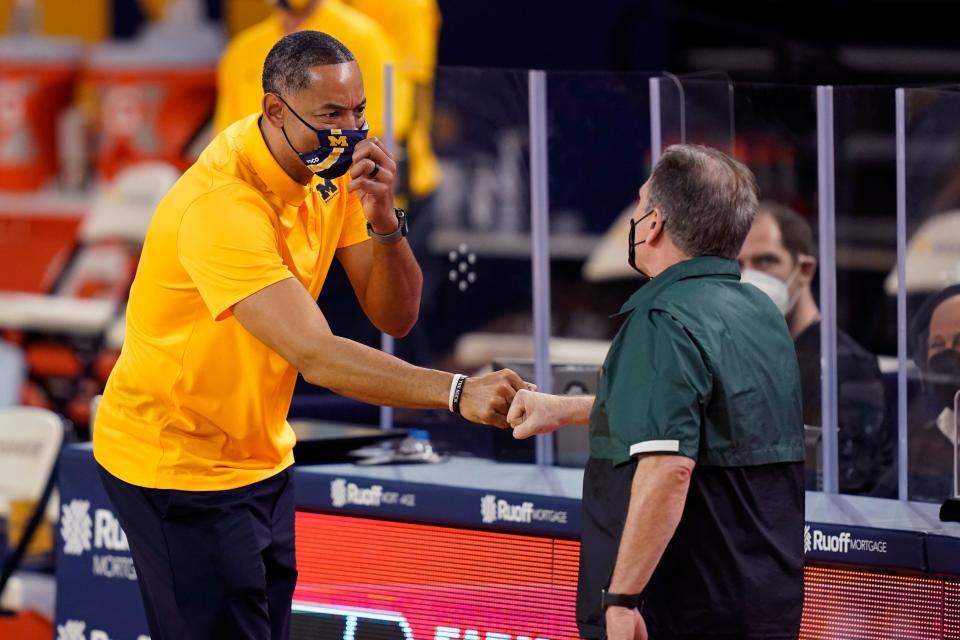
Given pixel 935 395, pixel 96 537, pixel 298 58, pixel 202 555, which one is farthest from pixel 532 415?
pixel 96 537

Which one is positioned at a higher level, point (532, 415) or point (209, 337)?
point (209, 337)

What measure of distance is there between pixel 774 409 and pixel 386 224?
0.89 metres

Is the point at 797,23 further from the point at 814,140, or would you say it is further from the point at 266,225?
the point at 266,225

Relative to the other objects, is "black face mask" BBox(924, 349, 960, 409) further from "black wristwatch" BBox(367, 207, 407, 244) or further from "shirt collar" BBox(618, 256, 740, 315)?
"black wristwatch" BBox(367, 207, 407, 244)

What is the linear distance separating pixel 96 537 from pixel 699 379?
6.82 feet

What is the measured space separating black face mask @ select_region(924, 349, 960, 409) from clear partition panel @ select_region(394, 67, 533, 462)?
1.01 metres

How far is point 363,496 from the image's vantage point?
369 centimetres

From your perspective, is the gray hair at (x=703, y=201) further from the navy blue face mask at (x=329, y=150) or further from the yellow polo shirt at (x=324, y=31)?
the yellow polo shirt at (x=324, y=31)

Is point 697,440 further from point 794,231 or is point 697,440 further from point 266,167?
point 794,231

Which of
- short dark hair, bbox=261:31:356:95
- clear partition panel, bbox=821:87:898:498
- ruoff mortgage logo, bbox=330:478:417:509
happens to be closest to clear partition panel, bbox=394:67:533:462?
ruoff mortgage logo, bbox=330:478:417:509

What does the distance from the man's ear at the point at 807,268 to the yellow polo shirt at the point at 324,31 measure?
2177mm

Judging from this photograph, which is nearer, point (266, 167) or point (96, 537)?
point (266, 167)

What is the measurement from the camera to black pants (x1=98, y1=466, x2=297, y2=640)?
2.83m

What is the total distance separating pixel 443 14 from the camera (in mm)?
7605
